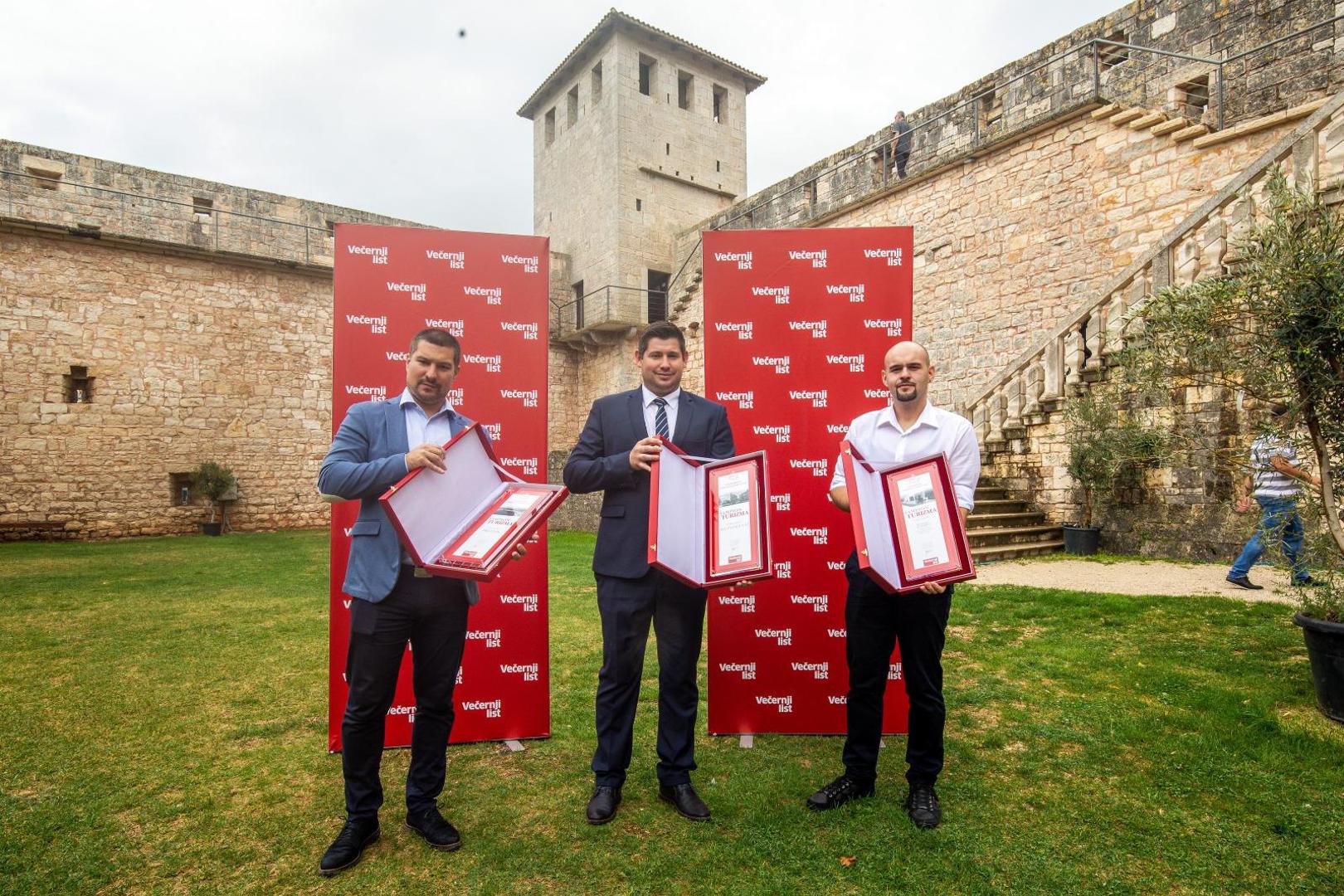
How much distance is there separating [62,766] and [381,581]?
2.41m

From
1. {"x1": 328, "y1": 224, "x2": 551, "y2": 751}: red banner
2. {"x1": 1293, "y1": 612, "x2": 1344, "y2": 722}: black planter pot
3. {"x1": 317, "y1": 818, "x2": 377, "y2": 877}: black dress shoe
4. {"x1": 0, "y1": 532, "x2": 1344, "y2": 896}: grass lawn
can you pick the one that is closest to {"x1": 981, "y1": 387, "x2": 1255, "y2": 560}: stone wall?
{"x1": 0, "y1": 532, "x2": 1344, "y2": 896}: grass lawn

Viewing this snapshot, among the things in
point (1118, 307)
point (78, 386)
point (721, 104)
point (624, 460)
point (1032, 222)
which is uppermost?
point (721, 104)

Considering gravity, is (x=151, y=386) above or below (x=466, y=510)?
above

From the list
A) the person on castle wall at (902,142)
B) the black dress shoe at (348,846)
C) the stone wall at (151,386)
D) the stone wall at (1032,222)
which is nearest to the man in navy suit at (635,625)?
the black dress shoe at (348,846)

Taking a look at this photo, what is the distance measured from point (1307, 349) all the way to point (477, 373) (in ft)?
14.6

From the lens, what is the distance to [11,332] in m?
14.4

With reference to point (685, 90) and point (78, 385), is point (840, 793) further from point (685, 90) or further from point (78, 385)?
point (685, 90)

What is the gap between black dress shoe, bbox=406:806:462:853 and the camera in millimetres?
2838

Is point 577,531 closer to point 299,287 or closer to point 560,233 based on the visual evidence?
point 299,287

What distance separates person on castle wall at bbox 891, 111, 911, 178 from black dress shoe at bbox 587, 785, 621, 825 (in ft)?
46.1

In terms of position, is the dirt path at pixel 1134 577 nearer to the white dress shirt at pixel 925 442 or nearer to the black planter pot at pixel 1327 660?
the black planter pot at pixel 1327 660

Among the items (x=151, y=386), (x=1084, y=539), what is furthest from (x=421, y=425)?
(x=151, y=386)

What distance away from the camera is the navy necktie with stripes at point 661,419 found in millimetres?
3350

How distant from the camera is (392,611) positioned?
2.75 meters
